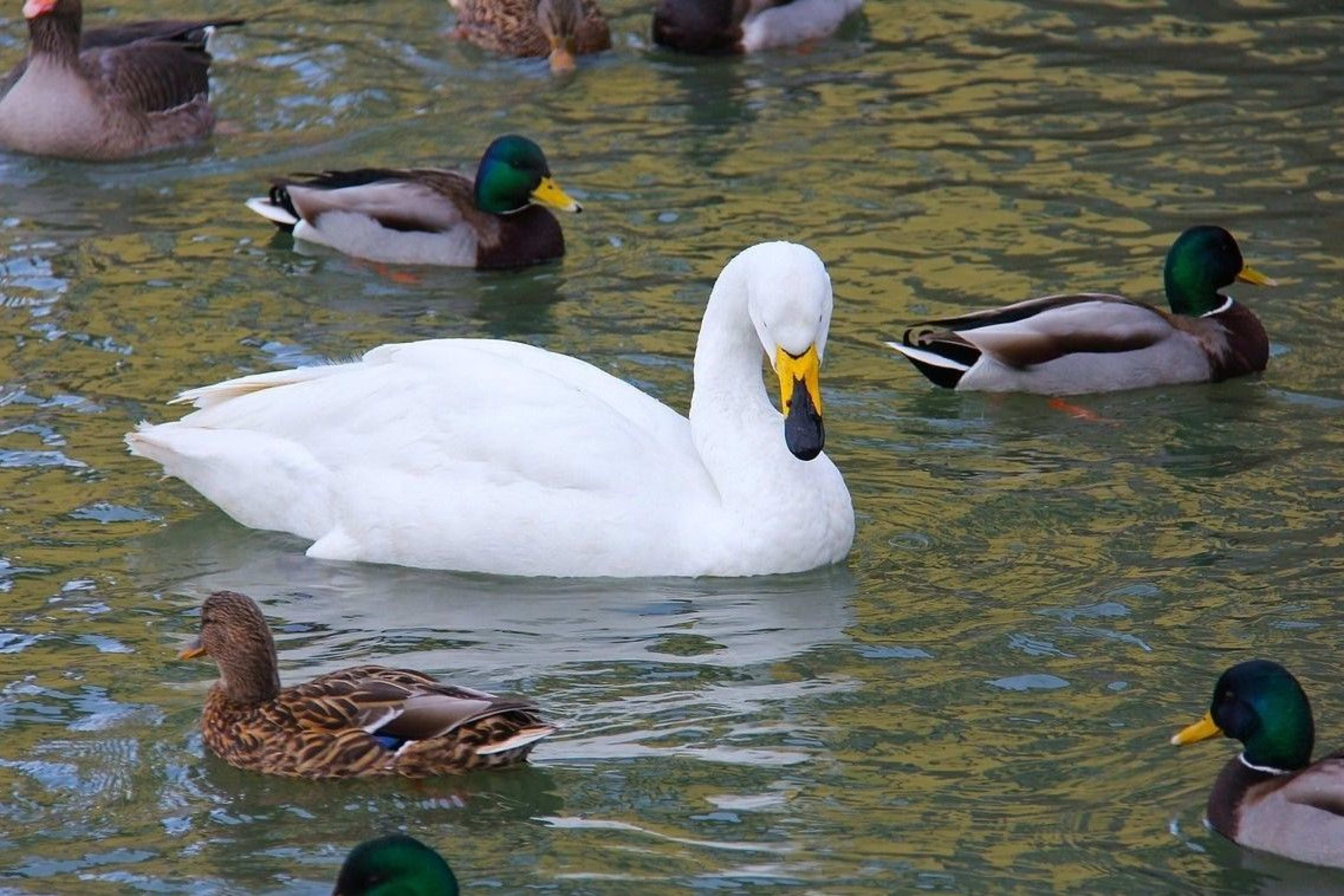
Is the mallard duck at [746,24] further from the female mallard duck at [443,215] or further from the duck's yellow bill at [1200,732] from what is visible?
the duck's yellow bill at [1200,732]

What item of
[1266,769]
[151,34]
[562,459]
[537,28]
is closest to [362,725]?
[562,459]

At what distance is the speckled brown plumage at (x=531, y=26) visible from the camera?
579 inches

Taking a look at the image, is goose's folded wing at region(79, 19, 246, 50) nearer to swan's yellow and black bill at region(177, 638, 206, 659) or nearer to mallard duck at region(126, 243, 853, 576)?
mallard duck at region(126, 243, 853, 576)

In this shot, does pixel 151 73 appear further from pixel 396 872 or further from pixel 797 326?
pixel 396 872

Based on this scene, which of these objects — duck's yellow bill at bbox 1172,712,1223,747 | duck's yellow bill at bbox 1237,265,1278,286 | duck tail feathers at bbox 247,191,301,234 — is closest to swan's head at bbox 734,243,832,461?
duck's yellow bill at bbox 1172,712,1223,747

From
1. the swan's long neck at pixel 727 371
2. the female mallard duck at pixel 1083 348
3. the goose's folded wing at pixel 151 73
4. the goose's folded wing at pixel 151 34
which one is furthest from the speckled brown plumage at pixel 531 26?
the swan's long neck at pixel 727 371

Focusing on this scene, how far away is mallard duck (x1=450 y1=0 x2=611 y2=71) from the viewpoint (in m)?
14.7

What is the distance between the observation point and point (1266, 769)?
6.32m

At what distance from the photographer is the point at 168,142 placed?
1377cm

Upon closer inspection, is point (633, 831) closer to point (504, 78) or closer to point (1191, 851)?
point (1191, 851)

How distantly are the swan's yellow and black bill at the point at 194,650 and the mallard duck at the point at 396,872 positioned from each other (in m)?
1.83

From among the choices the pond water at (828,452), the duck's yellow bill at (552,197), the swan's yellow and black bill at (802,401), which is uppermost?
the swan's yellow and black bill at (802,401)

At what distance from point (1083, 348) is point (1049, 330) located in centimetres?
17

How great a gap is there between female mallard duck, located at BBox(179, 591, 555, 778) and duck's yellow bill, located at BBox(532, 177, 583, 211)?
5.51 m
